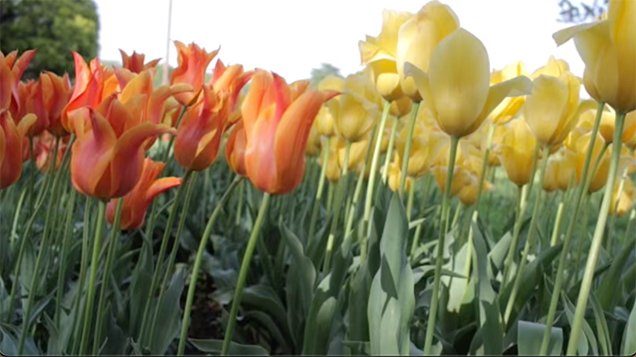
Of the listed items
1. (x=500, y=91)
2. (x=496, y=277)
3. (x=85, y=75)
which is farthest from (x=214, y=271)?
(x=500, y=91)

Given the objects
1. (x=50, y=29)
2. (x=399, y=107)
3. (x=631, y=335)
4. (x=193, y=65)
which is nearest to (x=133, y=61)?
(x=193, y=65)

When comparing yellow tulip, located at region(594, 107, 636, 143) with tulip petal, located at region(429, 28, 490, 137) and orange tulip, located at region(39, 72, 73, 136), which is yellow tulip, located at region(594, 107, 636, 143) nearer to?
tulip petal, located at region(429, 28, 490, 137)

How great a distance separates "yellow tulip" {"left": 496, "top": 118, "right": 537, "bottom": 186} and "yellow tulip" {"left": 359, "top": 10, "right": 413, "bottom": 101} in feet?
0.63

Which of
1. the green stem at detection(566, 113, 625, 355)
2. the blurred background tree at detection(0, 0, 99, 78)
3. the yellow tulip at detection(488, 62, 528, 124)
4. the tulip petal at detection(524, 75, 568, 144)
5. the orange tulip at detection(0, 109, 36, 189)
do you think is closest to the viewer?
the green stem at detection(566, 113, 625, 355)

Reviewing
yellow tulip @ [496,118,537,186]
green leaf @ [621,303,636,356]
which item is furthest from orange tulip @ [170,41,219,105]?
green leaf @ [621,303,636,356]

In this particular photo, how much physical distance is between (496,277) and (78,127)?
0.83 m

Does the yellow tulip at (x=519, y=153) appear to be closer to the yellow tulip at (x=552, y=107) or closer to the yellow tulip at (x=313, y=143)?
the yellow tulip at (x=552, y=107)

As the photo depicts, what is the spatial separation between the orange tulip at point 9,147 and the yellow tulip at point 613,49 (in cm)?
55

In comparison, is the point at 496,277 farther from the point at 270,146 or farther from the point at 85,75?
the point at 85,75

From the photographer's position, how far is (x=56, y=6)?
7.97 meters

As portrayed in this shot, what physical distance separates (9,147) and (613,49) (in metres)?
0.60

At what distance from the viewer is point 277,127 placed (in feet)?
2.56

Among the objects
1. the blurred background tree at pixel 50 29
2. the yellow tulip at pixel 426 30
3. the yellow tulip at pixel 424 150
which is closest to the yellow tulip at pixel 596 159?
the yellow tulip at pixel 424 150

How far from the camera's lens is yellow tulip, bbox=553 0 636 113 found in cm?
65
